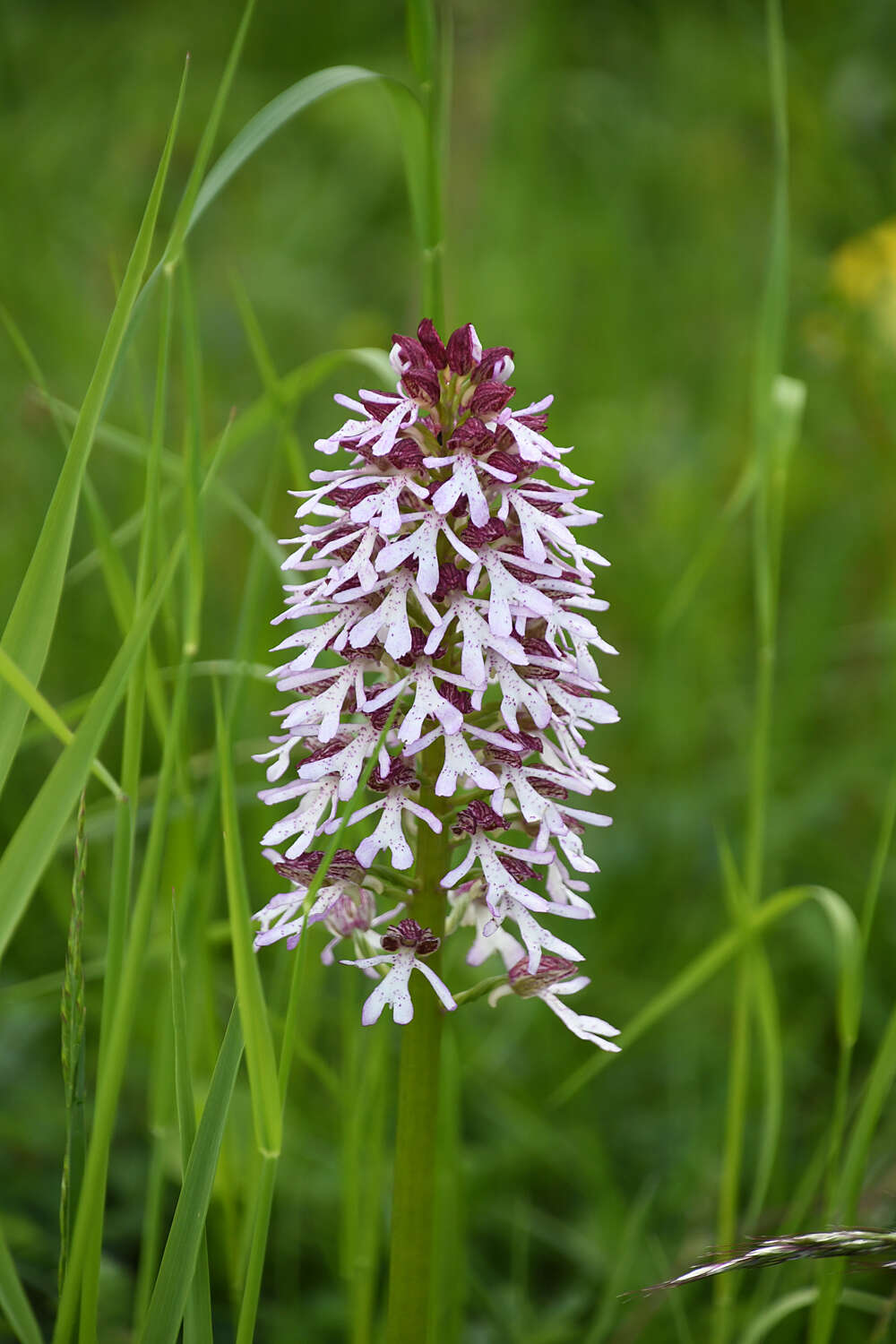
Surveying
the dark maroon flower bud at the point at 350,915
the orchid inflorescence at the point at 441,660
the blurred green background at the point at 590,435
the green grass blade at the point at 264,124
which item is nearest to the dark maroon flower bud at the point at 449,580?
the orchid inflorescence at the point at 441,660

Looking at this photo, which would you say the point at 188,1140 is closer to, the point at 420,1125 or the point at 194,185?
the point at 420,1125

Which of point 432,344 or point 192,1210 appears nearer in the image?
point 192,1210

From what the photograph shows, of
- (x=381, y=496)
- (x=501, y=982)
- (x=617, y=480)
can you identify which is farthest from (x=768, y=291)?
(x=617, y=480)

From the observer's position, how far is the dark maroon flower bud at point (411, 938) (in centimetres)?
151

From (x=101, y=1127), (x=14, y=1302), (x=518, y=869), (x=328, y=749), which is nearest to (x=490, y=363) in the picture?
(x=328, y=749)

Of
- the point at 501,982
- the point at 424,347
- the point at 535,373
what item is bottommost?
the point at 501,982

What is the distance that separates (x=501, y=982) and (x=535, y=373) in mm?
3994

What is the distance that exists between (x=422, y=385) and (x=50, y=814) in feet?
2.27

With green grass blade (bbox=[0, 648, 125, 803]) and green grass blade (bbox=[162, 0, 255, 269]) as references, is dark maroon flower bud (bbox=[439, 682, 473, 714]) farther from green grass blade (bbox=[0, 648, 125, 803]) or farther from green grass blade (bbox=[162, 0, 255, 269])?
green grass blade (bbox=[162, 0, 255, 269])

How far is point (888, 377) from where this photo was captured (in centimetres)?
411

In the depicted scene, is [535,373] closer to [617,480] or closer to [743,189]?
[617,480]

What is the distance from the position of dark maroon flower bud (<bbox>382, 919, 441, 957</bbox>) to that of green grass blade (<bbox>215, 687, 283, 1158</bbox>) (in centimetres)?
17

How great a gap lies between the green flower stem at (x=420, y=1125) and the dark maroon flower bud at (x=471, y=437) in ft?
1.22

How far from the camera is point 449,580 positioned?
149 centimetres
